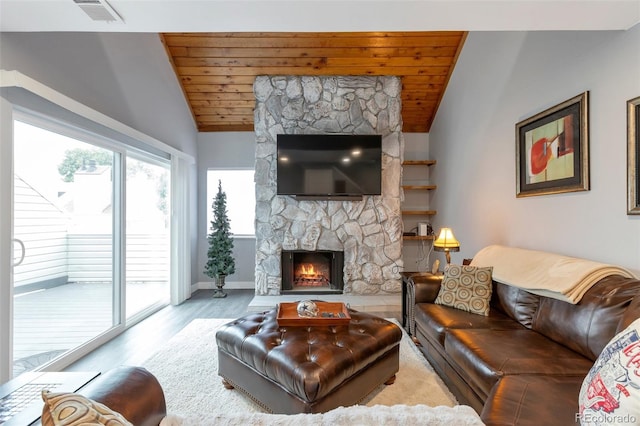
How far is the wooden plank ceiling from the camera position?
4035mm

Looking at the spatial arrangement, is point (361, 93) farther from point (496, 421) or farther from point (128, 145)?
point (496, 421)

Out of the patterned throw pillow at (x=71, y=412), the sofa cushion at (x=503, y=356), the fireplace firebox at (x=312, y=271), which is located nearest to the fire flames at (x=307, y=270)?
the fireplace firebox at (x=312, y=271)

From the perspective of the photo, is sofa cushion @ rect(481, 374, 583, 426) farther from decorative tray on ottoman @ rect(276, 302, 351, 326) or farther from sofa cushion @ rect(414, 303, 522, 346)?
decorative tray on ottoman @ rect(276, 302, 351, 326)

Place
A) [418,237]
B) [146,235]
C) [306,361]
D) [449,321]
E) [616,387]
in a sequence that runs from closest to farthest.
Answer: [616,387] < [306,361] < [449,321] < [146,235] < [418,237]

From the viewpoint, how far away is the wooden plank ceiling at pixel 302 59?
159 inches

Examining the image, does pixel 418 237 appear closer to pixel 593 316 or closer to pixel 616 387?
pixel 593 316

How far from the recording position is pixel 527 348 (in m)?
1.80

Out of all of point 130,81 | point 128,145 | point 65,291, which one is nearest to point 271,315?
point 65,291

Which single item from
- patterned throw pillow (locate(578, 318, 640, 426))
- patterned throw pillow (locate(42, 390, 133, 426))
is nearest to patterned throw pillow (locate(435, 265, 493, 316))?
patterned throw pillow (locate(578, 318, 640, 426))

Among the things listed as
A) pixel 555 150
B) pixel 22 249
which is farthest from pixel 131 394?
pixel 555 150

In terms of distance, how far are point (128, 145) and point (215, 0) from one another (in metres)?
2.19

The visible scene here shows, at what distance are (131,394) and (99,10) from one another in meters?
2.07

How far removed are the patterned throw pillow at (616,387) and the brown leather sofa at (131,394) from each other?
4.85 feet

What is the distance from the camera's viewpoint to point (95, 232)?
300 centimetres
